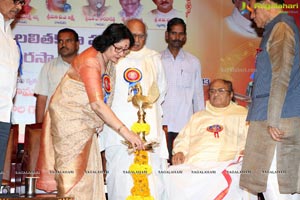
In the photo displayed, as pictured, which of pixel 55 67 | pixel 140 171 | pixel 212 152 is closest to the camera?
pixel 140 171

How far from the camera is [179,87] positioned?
6.29 metres

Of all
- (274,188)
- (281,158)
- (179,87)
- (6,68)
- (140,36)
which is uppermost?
(140,36)

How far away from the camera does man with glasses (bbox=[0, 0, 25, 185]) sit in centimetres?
363

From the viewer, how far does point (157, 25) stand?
23.0 feet

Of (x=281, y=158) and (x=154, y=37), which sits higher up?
(x=154, y=37)

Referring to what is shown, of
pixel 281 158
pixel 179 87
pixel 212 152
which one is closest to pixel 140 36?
pixel 179 87

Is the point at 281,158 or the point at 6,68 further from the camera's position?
the point at 281,158

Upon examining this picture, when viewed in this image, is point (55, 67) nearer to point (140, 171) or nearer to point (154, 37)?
point (154, 37)

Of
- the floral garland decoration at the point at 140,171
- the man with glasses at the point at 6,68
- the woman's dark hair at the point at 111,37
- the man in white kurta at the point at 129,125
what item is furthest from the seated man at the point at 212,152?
the man with glasses at the point at 6,68

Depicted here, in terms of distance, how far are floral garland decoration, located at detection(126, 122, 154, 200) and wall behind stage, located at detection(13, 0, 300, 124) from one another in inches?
101

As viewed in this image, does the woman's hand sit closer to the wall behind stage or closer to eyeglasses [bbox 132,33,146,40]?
eyeglasses [bbox 132,33,146,40]

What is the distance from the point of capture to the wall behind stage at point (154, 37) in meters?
6.84

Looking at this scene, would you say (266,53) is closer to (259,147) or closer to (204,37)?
(259,147)

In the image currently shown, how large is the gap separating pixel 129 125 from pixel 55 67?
1390 mm
